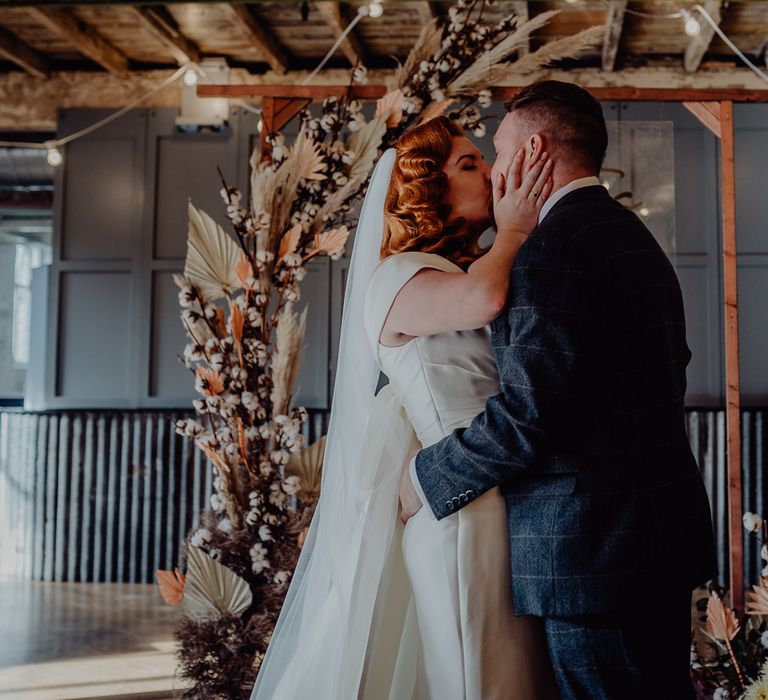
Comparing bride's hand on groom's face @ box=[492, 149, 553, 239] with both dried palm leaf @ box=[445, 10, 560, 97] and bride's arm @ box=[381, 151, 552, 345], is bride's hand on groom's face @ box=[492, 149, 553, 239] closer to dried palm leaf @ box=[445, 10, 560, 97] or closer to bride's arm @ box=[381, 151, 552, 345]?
bride's arm @ box=[381, 151, 552, 345]

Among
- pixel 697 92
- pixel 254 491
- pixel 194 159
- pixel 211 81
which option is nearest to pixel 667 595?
pixel 254 491

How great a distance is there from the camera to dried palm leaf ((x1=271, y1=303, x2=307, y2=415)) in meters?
2.94

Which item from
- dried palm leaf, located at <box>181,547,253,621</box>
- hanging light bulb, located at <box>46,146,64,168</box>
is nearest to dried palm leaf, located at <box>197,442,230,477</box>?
dried palm leaf, located at <box>181,547,253,621</box>

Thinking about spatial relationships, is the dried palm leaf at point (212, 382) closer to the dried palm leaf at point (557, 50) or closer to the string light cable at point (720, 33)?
the dried palm leaf at point (557, 50)

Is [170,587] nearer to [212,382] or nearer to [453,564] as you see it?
[212,382]

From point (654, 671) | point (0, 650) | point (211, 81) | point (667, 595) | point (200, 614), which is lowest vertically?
point (0, 650)

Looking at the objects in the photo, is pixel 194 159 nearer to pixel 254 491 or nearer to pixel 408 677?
pixel 254 491

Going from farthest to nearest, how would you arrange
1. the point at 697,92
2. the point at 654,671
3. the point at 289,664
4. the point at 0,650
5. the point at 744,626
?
the point at 0,650 < the point at 697,92 < the point at 744,626 < the point at 289,664 < the point at 654,671

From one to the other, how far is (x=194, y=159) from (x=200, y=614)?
166 inches

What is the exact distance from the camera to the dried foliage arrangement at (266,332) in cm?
285

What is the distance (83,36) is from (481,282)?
553 cm

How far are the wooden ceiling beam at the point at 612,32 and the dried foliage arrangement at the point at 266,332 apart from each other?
234cm

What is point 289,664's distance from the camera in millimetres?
1967

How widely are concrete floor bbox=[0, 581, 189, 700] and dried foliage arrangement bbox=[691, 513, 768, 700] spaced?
6.63 feet
